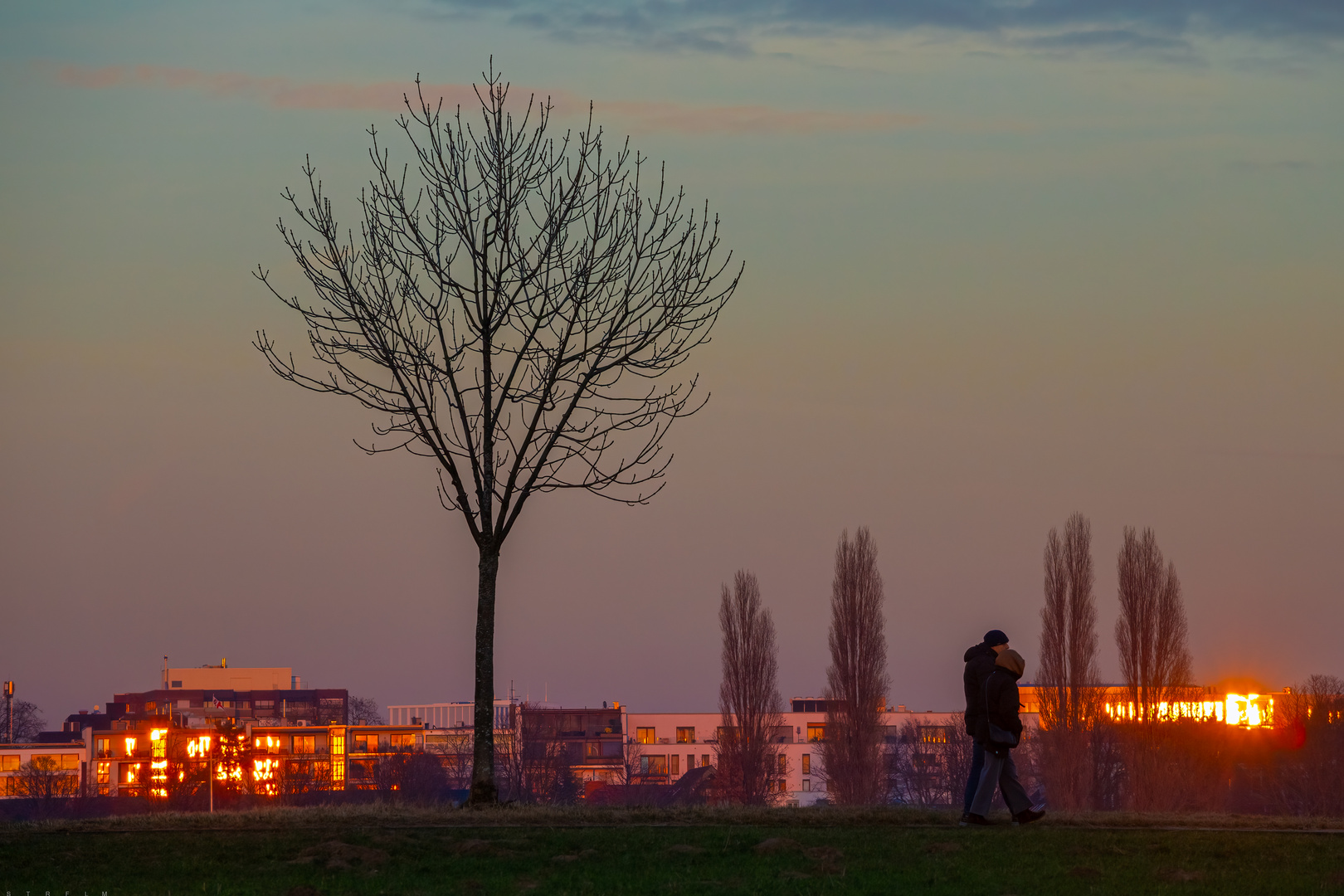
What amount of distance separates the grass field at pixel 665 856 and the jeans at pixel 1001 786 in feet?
0.96

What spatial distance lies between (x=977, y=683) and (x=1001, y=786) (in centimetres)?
99

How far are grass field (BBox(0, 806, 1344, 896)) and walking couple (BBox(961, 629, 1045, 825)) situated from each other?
1.01 ft

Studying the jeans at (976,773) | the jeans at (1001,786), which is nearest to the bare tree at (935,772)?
the jeans at (976,773)

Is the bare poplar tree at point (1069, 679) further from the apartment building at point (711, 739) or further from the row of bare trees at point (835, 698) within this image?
the apartment building at point (711, 739)

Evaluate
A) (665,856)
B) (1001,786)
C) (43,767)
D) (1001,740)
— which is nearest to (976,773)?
(1001,786)

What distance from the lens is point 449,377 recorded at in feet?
58.5

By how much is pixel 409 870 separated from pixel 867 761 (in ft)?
158

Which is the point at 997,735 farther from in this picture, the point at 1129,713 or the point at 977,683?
the point at 1129,713

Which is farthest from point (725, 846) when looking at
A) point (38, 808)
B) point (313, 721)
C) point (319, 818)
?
point (313, 721)

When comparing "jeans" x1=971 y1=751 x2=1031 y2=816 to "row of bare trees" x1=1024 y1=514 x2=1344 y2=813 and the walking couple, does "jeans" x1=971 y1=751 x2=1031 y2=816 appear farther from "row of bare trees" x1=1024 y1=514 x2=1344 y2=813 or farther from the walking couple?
"row of bare trees" x1=1024 y1=514 x2=1344 y2=813

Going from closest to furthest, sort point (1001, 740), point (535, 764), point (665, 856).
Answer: point (665, 856) < point (1001, 740) < point (535, 764)

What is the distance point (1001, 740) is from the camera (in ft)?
43.6

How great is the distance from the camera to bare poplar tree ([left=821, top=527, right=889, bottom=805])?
57156mm

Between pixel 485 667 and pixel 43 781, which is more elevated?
pixel 485 667
